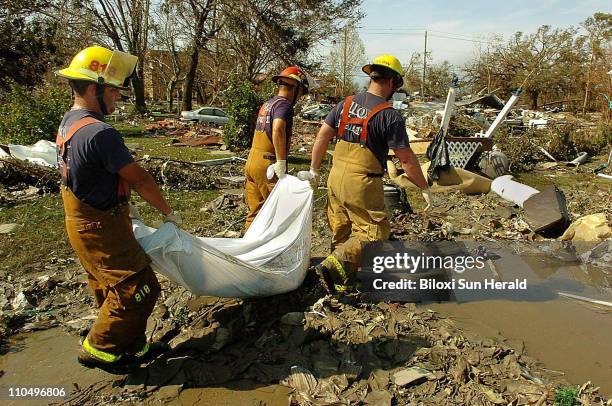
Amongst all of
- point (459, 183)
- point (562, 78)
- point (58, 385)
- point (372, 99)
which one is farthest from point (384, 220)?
point (562, 78)

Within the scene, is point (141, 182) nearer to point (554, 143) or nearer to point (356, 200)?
point (356, 200)

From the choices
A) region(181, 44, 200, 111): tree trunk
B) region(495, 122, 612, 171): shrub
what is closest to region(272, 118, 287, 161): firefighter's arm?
region(495, 122, 612, 171): shrub

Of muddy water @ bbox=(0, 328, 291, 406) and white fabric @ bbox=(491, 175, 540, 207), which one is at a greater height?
white fabric @ bbox=(491, 175, 540, 207)

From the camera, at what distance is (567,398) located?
2246 mm

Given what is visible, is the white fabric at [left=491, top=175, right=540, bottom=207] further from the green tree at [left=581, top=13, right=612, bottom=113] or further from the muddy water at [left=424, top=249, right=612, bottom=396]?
the green tree at [left=581, top=13, right=612, bottom=113]

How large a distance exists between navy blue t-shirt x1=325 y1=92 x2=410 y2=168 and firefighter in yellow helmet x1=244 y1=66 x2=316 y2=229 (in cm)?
73

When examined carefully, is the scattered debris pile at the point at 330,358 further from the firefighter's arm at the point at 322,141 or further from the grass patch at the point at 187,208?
the grass patch at the point at 187,208

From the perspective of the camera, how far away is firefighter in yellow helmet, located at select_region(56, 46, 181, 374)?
219 cm

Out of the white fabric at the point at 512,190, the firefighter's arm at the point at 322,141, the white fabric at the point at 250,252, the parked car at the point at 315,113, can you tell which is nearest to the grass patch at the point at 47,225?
the firefighter's arm at the point at 322,141

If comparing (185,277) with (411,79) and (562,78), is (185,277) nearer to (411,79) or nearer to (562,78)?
(562,78)

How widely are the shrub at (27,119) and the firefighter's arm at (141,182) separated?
8.68m

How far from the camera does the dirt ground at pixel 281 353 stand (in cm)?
244

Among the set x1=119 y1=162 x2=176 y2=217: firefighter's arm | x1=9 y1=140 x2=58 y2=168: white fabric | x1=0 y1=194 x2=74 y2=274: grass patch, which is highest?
x1=119 y1=162 x2=176 y2=217: firefighter's arm

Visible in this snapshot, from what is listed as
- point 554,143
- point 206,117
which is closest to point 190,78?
point 206,117
